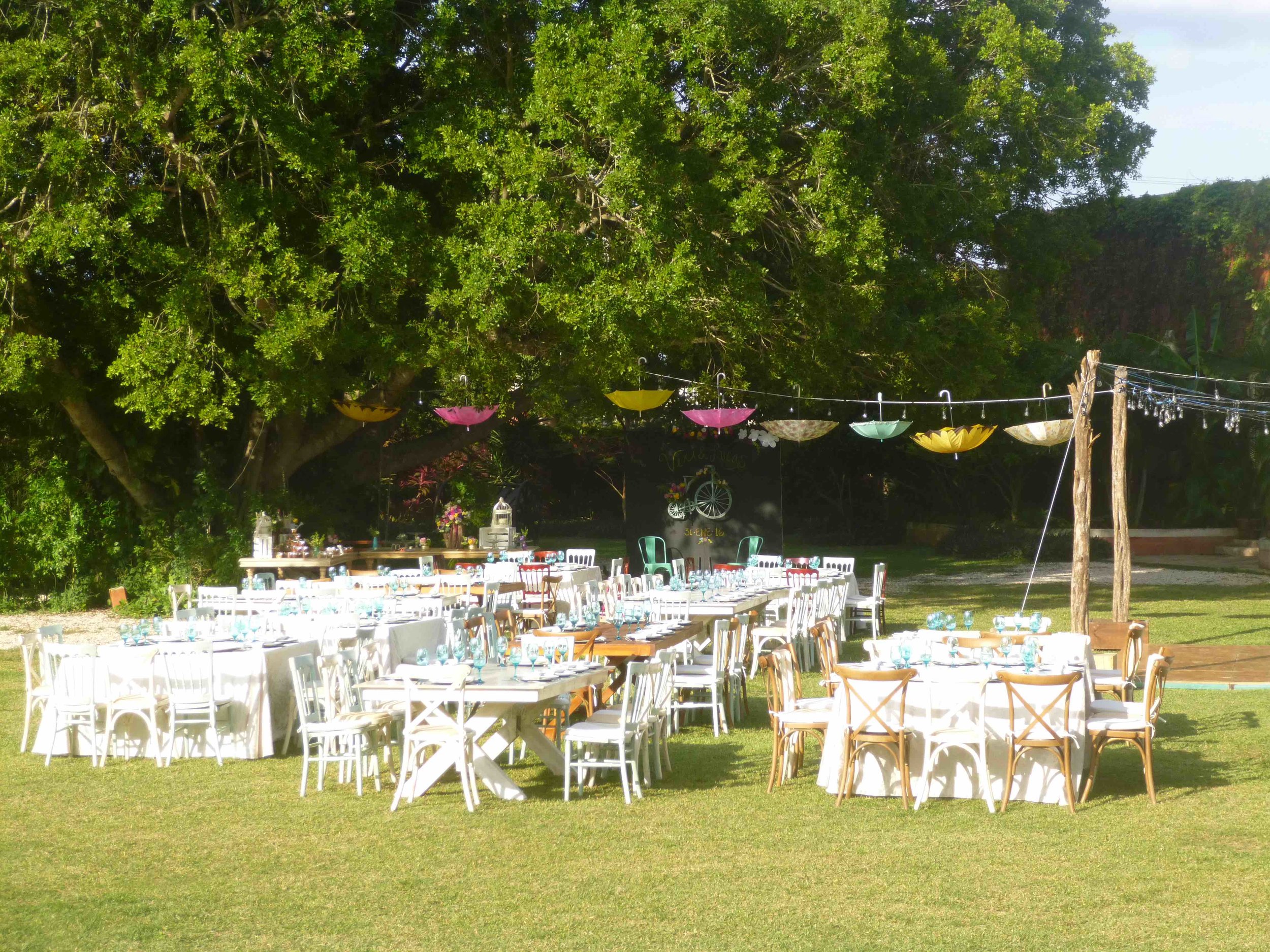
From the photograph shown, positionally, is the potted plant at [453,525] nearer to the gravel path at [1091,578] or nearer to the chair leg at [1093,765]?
the gravel path at [1091,578]

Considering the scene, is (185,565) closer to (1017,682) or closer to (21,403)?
(21,403)

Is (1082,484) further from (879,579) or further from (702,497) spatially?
(702,497)

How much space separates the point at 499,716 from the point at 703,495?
1525 centimetres

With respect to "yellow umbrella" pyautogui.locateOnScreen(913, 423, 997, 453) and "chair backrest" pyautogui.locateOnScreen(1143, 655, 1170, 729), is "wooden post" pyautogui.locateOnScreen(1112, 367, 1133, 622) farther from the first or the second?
"chair backrest" pyautogui.locateOnScreen(1143, 655, 1170, 729)

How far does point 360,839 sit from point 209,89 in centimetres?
985

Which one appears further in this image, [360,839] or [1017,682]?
A: [1017,682]

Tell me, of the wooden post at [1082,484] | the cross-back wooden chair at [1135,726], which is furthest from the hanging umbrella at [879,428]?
the cross-back wooden chair at [1135,726]

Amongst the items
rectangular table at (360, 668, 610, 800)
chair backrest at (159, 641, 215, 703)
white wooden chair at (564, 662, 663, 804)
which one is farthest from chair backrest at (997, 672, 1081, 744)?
chair backrest at (159, 641, 215, 703)

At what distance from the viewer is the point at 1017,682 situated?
7273 millimetres

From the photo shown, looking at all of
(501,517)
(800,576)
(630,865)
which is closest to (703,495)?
(501,517)

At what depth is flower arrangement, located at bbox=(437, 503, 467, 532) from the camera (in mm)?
20328

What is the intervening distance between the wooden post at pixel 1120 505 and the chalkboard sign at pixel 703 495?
26.9 feet

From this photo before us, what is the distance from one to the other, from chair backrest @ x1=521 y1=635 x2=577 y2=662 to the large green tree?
574 cm

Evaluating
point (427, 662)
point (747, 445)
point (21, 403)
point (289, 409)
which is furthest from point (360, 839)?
point (747, 445)
